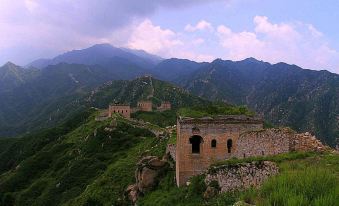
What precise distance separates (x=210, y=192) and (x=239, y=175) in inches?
114

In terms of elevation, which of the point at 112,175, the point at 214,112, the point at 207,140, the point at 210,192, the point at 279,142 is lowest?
the point at 112,175

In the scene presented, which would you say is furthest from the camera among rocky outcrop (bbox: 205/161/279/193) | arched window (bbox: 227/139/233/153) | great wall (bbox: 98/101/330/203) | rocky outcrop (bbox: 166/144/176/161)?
rocky outcrop (bbox: 166/144/176/161)

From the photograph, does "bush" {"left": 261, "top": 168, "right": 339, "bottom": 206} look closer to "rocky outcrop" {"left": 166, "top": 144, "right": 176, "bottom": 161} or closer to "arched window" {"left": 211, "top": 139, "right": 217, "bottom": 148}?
"arched window" {"left": 211, "top": 139, "right": 217, "bottom": 148}

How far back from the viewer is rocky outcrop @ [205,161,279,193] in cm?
1748

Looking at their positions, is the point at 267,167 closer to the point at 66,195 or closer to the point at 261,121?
the point at 261,121

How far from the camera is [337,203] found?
7.35 m

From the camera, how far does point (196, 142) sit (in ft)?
92.5

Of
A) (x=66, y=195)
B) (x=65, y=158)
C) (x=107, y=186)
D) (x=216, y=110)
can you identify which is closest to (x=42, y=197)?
(x=66, y=195)

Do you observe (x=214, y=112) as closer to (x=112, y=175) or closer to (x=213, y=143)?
(x=213, y=143)

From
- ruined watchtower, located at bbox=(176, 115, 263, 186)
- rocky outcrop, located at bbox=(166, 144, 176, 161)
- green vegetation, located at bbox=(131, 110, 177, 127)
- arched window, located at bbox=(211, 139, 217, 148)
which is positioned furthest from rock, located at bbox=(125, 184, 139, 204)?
green vegetation, located at bbox=(131, 110, 177, 127)

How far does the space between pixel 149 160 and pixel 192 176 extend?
8296mm

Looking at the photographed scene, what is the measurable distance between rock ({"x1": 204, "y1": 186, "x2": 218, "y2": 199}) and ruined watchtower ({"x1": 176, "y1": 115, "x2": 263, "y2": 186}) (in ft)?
17.9

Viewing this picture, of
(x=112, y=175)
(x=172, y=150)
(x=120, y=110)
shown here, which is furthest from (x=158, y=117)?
(x=172, y=150)

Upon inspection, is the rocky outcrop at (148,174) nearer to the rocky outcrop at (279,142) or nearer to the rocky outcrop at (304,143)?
the rocky outcrop at (279,142)
